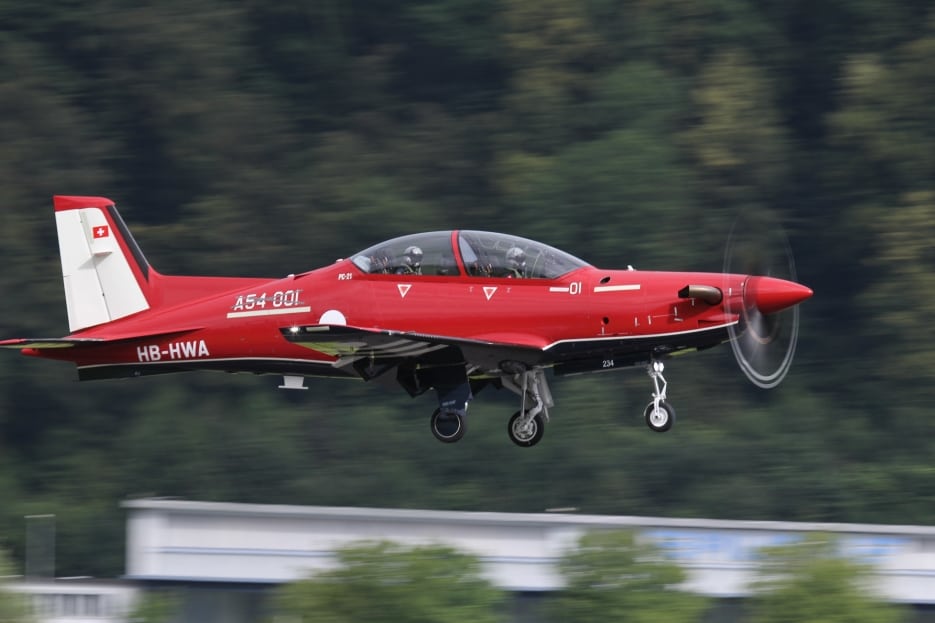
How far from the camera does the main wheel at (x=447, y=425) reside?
858 inches

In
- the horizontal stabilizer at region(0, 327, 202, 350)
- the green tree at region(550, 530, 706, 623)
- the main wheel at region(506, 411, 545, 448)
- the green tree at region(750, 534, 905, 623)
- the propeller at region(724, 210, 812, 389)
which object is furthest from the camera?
the green tree at region(550, 530, 706, 623)

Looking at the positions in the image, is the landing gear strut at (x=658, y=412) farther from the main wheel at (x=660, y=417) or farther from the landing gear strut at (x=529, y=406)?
the landing gear strut at (x=529, y=406)

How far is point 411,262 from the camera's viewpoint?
21.0 m

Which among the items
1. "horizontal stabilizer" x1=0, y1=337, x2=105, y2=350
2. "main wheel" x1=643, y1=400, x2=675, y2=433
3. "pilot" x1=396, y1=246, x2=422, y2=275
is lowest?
"main wheel" x1=643, y1=400, x2=675, y2=433

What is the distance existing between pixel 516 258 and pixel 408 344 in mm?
1732

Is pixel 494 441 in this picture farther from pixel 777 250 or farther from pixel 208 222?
pixel 777 250

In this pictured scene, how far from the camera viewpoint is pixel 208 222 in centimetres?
5184

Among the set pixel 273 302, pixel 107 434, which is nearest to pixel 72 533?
pixel 107 434

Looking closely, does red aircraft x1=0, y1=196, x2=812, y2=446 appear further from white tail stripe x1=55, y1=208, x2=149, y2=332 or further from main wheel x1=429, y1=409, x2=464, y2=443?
white tail stripe x1=55, y1=208, x2=149, y2=332

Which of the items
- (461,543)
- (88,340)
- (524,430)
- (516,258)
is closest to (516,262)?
(516,258)

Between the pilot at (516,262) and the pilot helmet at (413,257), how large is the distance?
1.11m

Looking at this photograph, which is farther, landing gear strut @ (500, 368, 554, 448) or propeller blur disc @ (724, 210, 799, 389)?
landing gear strut @ (500, 368, 554, 448)

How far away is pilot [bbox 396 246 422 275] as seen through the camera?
827 inches

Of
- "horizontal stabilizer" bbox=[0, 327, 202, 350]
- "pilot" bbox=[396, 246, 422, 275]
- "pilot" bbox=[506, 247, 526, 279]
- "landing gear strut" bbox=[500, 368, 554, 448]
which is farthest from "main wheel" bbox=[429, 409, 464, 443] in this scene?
"horizontal stabilizer" bbox=[0, 327, 202, 350]
